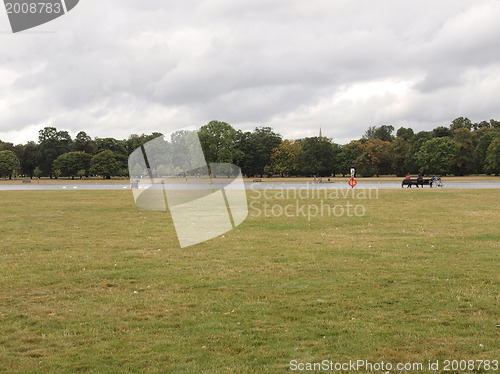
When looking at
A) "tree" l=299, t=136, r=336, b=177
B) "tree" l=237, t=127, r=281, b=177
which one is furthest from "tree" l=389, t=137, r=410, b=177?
"tree" l=237, t=127, r=281, b=177

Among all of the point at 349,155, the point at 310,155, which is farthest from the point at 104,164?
the point at 349,155

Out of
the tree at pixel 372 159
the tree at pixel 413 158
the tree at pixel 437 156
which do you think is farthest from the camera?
the tree at pixel 372 159

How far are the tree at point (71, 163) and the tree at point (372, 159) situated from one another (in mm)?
77946

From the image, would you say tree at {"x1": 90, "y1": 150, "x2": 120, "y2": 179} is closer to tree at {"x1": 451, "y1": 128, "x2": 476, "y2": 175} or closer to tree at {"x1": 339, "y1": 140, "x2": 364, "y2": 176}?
tree at {"x1": 339, "y1": 140, "x2": 364, "y2": 176}

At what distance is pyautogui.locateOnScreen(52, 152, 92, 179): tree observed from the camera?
11425 cm

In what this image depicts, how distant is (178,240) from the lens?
1452 cm

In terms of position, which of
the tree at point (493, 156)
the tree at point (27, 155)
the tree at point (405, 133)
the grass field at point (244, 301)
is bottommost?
the grass field at point (244, 301)

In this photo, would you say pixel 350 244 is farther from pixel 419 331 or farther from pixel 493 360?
pixel 493 360

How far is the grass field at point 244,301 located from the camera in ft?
18.1

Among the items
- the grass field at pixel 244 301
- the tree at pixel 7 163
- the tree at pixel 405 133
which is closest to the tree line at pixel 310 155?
the tree at pixel 7 163

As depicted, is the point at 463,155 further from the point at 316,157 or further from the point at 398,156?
the point at 316,157

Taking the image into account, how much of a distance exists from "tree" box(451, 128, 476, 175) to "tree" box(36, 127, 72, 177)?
116699mm

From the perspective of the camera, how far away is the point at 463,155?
350 feet

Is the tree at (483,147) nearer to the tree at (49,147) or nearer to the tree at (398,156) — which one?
the tree at (398,156)
